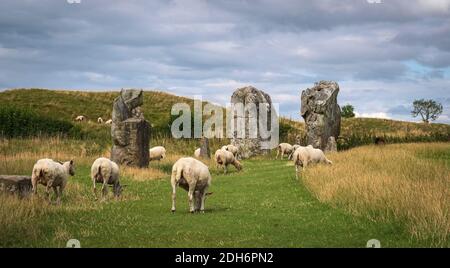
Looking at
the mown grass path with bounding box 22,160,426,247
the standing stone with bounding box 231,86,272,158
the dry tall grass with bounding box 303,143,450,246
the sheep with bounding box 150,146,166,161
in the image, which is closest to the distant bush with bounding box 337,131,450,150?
the standing stone with bounding box 231,86,272,158

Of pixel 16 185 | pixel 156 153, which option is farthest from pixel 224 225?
pixel 156 153

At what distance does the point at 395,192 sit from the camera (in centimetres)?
1683

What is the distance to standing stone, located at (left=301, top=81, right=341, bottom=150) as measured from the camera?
43312 mm

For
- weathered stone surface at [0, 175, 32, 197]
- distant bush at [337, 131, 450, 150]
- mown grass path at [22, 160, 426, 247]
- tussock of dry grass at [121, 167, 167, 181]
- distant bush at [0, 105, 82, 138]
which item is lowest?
mown grass path at [22, 160, 426, 247]

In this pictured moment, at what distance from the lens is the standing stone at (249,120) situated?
48719mm

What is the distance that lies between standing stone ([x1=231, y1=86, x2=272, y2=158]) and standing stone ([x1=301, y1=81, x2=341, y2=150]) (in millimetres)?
5559

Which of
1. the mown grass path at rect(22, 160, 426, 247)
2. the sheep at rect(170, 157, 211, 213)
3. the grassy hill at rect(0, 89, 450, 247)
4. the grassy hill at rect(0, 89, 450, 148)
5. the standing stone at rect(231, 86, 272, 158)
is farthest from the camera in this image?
the grassy hill at rect(0, 89, 450, 148)

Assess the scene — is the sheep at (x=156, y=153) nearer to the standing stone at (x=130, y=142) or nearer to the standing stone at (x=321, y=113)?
the standing stone at (x=130, y=142)

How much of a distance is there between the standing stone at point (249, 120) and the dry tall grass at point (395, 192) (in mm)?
20505

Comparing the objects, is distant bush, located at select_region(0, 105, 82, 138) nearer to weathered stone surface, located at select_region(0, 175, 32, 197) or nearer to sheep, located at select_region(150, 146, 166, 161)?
sheep, located at select_region(150, 146, 166, 161)

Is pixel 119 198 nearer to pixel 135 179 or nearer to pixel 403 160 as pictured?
pixel 135 179

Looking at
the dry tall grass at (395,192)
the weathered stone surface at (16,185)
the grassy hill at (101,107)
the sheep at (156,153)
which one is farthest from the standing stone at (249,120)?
the weathered stone surface at (16,185)

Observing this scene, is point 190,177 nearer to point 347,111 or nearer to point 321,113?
point 321,113

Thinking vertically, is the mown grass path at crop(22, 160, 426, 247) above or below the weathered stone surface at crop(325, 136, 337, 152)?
below
